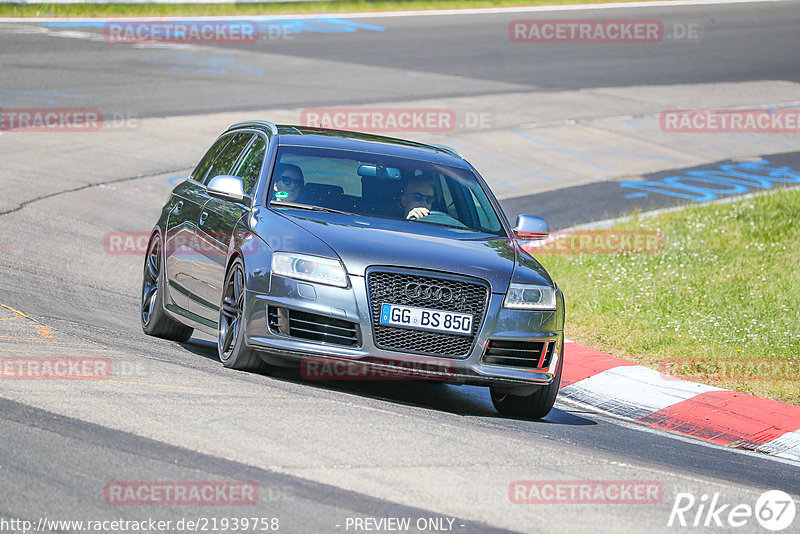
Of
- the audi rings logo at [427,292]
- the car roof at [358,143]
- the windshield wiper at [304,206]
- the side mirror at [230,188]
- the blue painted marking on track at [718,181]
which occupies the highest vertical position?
the car roof at [358,143]

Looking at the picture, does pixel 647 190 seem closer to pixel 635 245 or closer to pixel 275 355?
pixel 635 245

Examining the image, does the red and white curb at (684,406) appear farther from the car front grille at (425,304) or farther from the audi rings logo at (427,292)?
the audi rings logo at (427,292)

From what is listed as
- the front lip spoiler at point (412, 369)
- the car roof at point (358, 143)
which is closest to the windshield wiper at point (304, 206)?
the car roof at point (358, 143)

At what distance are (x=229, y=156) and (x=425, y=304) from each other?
113 inches

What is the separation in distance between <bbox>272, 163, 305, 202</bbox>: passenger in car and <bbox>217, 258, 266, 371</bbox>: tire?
67 cm

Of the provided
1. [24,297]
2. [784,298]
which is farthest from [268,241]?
[784,298]

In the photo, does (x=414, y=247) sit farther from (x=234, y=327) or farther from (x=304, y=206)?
(x=234, y=327)

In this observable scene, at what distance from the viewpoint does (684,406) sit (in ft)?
29.7

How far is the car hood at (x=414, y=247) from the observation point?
24.2ft

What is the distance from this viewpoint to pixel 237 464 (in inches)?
217

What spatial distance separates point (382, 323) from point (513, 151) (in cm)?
1444

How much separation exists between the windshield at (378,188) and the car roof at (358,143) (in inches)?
3.9

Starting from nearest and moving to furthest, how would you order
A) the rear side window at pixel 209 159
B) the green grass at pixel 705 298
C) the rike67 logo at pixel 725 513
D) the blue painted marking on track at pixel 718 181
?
1. the rike67 logo at pixel 725 513
2. the rear side window at pixel 209 159
3. the green grass at pixel 705 298
4. the blue painted marking on track at pixel 718 181

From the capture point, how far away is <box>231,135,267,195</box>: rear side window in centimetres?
861
